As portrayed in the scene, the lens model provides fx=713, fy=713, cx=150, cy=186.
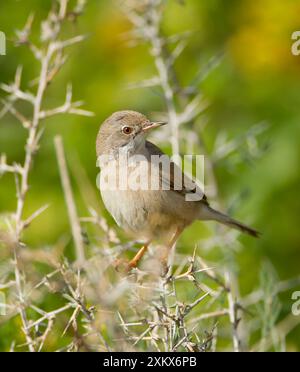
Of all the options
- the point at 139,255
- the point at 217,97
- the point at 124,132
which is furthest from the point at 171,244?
the point at 217,97

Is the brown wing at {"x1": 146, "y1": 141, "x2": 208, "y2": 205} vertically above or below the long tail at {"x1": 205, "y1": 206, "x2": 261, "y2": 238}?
above

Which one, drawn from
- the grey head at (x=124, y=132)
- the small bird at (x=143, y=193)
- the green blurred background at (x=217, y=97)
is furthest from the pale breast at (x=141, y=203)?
the green blurred background at (x=217, y=97)

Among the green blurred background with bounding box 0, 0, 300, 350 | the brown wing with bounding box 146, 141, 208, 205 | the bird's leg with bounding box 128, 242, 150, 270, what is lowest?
the bird's leg with bounding box 128, 242, 150, 270

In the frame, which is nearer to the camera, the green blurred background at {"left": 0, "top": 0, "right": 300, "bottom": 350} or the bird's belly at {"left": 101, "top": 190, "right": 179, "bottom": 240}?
the bird's belly at {"left": 101, "top": 190, "right": 179, "bottom": 240}

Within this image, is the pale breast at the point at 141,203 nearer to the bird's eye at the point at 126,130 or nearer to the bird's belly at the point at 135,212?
the bird's belly at the point at 135,212

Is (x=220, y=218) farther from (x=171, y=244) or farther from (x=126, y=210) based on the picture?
(x=126, y=210)

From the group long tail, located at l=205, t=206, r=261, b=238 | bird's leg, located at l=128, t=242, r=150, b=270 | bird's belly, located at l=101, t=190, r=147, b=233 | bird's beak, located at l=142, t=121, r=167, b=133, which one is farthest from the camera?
long tail, located at l=205, t=206, r=261, b=238

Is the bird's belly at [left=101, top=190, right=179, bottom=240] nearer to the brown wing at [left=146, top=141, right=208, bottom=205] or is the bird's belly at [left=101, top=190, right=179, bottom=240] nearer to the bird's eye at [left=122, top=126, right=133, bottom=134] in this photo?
the brown wing at [left=146, top=141, right=208, bottom=205]

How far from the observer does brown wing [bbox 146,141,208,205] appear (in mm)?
5191

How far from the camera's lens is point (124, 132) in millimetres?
5219

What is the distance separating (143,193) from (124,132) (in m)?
0.55

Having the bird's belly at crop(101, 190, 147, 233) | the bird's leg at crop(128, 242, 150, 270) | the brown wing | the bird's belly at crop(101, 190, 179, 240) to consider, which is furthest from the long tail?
the bird's leg at crop(128, 242, 150, 270)

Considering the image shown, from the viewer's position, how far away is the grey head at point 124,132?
5.21m

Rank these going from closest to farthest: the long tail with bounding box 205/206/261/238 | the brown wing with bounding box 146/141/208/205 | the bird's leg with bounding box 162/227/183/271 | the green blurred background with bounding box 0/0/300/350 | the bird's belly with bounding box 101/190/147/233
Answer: the bird's leg with bounding box 162/227/183/271, the bird's belly with bounding box 101/190/147/233, the brown wing with bounding box 146/141/208/205, the long tail with bounding box 205/206/261/238, the green blurred background with bounding box 0/0/300/350
